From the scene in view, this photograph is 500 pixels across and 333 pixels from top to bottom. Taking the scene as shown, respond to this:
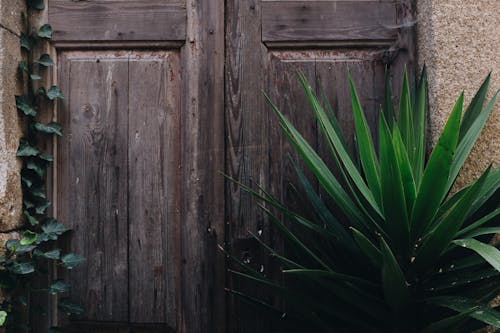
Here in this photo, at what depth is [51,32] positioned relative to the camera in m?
2.16

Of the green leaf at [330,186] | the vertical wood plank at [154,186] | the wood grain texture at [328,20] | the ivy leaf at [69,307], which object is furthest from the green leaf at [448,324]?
the ivy leaf at [69,307]

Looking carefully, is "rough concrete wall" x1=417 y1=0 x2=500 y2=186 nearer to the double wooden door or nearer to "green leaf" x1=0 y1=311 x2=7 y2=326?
the double wooden door

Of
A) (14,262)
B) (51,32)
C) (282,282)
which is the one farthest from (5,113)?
(282,282)

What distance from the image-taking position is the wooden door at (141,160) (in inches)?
83.4

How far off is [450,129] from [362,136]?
33 cm

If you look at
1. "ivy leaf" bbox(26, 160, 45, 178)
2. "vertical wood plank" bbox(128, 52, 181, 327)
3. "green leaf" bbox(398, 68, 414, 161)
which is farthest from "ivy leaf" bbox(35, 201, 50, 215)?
"green leaf" bbox(398, 68, 414, 161)

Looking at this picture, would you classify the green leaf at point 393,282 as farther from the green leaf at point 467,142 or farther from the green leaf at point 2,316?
the green leaf at point 2,316

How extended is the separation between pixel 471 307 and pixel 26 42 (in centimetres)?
183

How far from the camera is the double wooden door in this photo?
83.5 inches

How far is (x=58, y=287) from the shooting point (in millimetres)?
2012

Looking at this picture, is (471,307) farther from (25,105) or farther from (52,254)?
(25,105)

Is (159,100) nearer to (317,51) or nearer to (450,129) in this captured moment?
(317,51)

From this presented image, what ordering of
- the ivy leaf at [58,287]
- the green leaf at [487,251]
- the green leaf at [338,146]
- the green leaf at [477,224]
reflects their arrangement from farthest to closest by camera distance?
the ivy leaf at [58,287]
the green leaf at [338,146]
the green leaf at [477,224]
the green leaf at [487,251]

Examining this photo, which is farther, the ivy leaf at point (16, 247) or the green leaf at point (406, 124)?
the ivy leaf at point (16, 247)
